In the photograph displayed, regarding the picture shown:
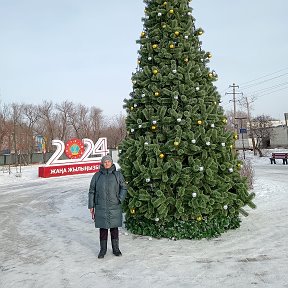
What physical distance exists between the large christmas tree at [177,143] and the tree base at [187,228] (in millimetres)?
18

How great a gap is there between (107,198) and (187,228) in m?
1.72

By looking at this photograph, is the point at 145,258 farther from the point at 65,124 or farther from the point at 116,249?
the point at 65,124

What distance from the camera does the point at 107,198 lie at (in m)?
5.06

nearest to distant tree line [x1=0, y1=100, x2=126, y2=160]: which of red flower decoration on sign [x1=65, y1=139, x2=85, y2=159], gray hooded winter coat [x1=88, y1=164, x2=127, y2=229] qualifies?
red flower decoration on sign [x1=65, y1=139, x2=85, y2=159]

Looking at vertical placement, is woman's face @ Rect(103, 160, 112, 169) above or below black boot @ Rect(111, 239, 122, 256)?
above

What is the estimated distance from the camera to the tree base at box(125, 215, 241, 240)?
18.9ft

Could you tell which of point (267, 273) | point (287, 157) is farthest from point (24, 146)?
point (267, 273)

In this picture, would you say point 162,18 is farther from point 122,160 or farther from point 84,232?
point 84,232

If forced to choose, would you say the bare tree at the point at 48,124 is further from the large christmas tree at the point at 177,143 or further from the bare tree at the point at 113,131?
the large christmas tree at the point at 177,143

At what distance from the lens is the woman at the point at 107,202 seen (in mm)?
5039

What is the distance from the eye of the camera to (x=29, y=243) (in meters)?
6.21

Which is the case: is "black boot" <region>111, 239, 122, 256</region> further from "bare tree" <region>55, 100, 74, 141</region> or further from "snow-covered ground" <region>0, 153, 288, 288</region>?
"bare tree" <region>55, 100, 74, 141</region>

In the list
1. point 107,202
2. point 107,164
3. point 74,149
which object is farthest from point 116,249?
point 74,149

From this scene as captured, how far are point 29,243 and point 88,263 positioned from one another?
2.01 meters
